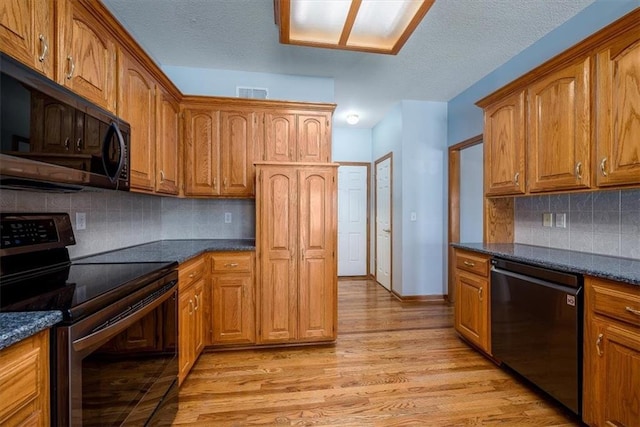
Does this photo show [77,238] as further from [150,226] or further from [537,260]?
[537,260]

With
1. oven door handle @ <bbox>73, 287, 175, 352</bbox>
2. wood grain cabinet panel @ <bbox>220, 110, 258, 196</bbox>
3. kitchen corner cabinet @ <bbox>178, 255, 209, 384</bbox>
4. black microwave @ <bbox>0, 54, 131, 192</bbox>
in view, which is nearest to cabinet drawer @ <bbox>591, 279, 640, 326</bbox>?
oven door handle @ <bbox>73, 287, 175, 352</bbox>

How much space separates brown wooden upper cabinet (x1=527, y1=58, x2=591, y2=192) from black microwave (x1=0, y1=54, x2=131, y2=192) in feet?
9.27

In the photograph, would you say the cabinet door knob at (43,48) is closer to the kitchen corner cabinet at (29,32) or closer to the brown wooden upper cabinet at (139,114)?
the kitchen corner cabinet at (29,32)

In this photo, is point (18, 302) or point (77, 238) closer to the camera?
point (18, 302)

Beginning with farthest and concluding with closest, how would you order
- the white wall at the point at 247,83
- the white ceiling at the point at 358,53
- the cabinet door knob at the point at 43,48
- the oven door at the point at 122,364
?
the white wall at the point at 247,83 < the white ceiling at the point at 358,53 < the cabinet door knob at the point at 43,48 < the oven door at the point at 122,364

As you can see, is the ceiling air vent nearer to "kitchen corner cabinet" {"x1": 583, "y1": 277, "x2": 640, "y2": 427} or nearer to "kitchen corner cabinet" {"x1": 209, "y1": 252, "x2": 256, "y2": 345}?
"kitchen corner cabinet" {"x1": 209, "y1": 252, "x2": 256, "y2": 345}

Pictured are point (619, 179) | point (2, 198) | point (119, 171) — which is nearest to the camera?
point (2, 198)

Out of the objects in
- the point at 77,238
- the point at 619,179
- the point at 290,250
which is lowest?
the point at 290,250

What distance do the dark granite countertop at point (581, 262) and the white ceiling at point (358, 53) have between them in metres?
1.88

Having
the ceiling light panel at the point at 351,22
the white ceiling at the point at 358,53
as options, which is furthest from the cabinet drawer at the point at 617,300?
the white ceiling at the point at 358,53

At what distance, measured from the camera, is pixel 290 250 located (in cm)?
260

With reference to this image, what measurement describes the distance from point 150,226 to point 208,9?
2001 millimetres

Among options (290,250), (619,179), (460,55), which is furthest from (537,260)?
(460,55)

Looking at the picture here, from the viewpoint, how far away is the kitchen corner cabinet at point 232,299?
2527 mm
